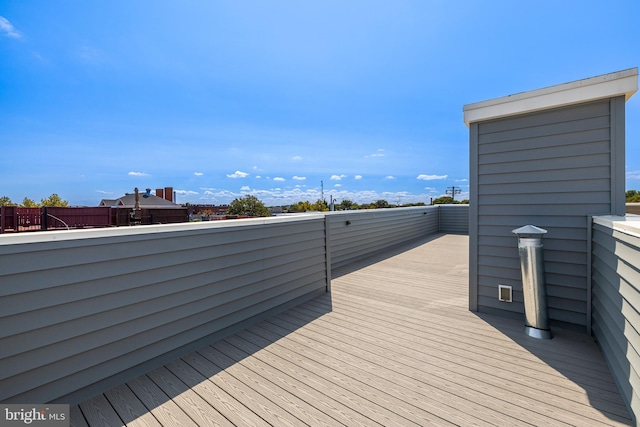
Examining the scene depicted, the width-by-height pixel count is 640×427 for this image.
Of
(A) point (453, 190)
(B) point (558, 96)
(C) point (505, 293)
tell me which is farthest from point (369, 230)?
(A) point (453, 190)

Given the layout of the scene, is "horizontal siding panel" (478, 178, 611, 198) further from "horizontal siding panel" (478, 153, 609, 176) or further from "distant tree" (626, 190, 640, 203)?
"distant tree" (626, 190, 640, 203)

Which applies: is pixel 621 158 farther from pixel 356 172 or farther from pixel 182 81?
pixel 356 172

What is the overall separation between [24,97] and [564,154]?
2621 cm

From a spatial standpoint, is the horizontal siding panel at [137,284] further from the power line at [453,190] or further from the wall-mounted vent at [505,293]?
the power line at [453,190]

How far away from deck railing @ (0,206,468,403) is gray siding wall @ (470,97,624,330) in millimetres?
2189

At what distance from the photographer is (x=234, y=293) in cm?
256

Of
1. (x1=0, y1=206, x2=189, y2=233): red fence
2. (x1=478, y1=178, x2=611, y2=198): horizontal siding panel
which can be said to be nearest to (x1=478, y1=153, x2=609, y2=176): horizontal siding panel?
(x1=478, y1=178, x2=611, y2=198): horizontal siding panel

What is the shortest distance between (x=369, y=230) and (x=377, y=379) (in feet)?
14.5

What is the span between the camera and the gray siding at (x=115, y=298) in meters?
1.42

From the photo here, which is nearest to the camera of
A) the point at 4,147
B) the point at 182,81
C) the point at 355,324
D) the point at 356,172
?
the point at 355,324

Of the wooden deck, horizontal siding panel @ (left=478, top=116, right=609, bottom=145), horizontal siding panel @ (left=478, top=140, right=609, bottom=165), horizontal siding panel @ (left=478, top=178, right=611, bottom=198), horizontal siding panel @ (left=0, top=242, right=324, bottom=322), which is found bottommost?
the wooden deck

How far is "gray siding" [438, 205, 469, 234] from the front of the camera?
9648 millimetres

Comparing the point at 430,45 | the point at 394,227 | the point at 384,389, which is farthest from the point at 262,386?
the point at 430,45

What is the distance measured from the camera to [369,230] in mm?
6102
